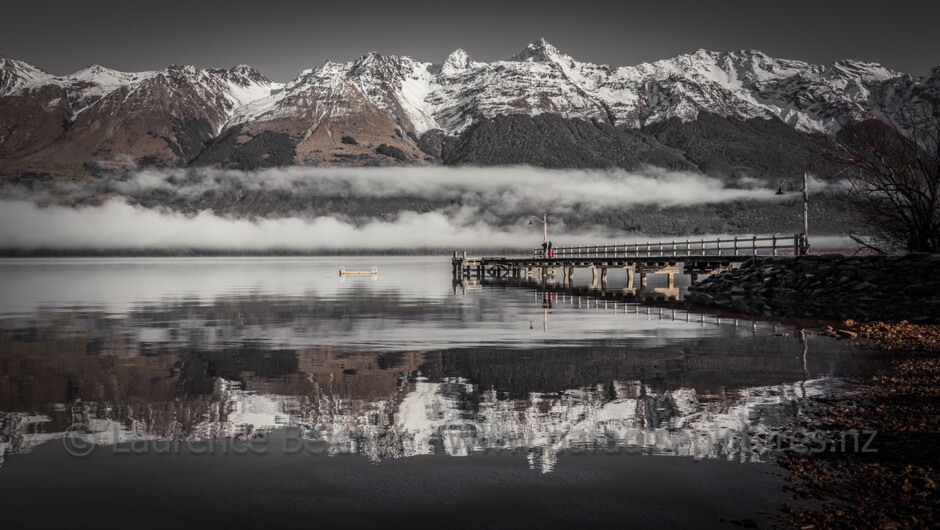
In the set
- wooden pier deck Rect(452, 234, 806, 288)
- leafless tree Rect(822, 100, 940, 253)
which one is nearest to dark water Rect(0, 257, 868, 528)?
leafless tree Rect(822, 100, 940, 253)

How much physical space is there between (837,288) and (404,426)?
37.8 meters

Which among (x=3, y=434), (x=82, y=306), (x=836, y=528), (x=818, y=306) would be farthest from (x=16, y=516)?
(x=82, y=306)

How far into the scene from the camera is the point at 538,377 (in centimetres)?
1891

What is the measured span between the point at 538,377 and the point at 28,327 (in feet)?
80.6

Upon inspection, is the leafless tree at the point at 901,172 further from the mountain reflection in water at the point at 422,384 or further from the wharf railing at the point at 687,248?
the mountain reflection in water at the point at 422,384

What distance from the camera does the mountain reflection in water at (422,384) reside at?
1300 cm

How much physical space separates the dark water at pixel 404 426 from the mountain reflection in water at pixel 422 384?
7cm

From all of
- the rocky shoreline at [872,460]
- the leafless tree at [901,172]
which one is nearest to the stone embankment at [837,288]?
the leafless tree at [901,172]

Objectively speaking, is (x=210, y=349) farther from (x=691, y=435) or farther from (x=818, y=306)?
(x=818, y=306)

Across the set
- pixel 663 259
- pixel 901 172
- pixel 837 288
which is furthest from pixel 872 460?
pixel 663 259

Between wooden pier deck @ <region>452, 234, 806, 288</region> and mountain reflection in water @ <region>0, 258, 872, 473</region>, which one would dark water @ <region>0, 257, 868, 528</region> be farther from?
wooden pier deck @ <region>452, 234, 806, 288</region>

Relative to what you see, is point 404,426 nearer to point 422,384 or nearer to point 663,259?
point 422,384

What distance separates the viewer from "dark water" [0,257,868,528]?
9680mm

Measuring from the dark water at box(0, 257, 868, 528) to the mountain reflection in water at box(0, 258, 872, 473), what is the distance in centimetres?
7
